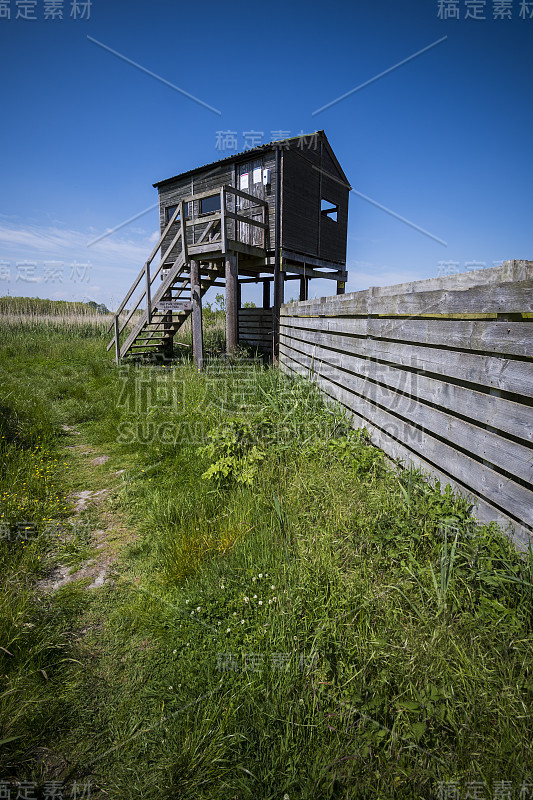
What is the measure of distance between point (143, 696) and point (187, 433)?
333 centimetres

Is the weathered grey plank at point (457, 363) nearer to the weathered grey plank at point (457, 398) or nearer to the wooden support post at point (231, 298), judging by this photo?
the weathered grey plank at point (457, 398)

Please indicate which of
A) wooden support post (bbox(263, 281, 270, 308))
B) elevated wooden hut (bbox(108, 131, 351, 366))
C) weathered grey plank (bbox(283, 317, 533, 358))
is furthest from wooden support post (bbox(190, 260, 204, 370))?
wooden support post (bbox(263, 281, 270, 308))

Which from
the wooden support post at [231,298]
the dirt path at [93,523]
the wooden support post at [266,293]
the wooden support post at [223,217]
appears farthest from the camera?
the wooden support post at [266,293]

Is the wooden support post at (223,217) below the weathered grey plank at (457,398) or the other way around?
the other way around

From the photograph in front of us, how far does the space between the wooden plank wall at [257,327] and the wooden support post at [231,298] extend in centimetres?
388

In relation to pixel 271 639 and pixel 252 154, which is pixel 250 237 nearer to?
pixel 252 154

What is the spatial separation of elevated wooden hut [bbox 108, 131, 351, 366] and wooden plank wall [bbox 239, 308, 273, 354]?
0.04 metres


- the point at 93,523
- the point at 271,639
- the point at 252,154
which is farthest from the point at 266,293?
the point at 271,639

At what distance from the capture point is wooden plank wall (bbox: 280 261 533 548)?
1.93 metres

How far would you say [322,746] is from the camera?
5.06 ft

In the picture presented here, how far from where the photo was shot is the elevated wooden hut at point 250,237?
376 inches

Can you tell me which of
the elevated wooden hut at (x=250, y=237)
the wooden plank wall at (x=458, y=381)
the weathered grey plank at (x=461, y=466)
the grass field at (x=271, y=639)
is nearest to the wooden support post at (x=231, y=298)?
the elevated wooden hut at (x=250, y=237)

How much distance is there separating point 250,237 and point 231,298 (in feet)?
12.7

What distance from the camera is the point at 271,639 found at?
1.96m
